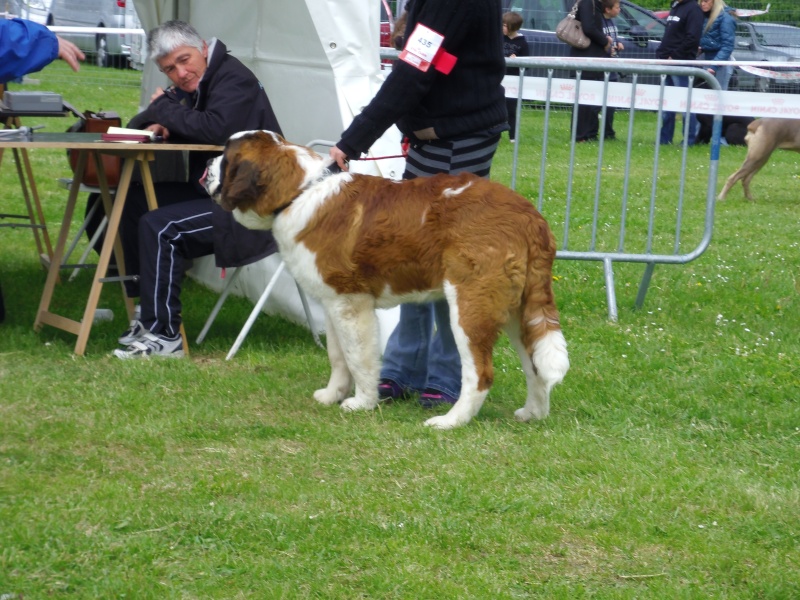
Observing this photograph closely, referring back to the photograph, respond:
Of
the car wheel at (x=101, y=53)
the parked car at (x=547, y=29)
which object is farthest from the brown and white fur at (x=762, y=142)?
the car wheel at (x=101, y=53)

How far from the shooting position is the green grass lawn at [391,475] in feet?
11.3

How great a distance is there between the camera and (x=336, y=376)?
5211mm

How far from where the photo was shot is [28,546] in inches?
136

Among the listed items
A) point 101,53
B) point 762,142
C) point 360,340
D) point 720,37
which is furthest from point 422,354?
point 720,37

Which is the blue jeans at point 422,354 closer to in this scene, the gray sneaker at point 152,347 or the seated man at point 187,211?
the seated man at point 187,211

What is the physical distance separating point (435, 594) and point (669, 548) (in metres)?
0.92

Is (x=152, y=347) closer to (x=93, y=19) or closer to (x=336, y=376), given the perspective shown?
(x=336, y=376)

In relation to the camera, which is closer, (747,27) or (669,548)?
(669,548)

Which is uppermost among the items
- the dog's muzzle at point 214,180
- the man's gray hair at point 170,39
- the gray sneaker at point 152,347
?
the man's gray hair at point 170,39

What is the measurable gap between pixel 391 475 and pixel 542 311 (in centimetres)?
102

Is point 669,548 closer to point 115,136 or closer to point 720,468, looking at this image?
point 720,468

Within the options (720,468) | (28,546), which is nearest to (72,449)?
(28,546)

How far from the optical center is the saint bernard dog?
4617 millimetres

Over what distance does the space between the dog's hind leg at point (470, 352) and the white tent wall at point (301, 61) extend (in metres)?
1.12
